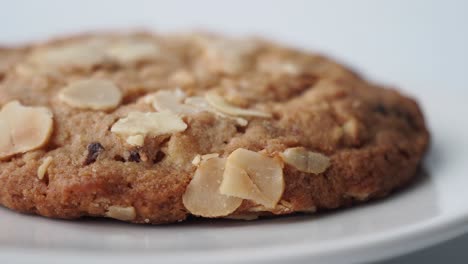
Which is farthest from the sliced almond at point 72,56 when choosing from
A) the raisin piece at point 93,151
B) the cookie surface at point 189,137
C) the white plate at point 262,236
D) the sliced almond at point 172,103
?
the white plate at point 262,236

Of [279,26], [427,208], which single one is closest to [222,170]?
[427,208]

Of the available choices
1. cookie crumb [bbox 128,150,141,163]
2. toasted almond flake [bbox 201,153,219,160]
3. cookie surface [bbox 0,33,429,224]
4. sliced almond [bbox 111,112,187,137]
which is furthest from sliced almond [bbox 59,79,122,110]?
toasted almond flake [bbox 201,153,219,160]

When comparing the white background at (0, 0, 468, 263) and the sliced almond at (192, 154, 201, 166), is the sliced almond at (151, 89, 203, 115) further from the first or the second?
the white background at (0, 0, 468, 263)

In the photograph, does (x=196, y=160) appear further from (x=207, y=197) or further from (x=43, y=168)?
(x=43, y=168)

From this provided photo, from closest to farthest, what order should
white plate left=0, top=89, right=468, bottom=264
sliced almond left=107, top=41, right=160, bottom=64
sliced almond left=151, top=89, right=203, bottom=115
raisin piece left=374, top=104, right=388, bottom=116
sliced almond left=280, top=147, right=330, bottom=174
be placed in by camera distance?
white plate left=0, top=89, right=468, bottom=264
sliced almond left=280, top=147, right=330, bottom=174
sliced almond left=151, top=89, right=203, bottom=115
raisin piece left=374, top=104, right=388, bottom=116
sliced almond left=107, top=41, right=160, bottom=64

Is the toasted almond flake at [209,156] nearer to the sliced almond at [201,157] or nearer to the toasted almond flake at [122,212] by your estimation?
the sliced almond at [201,157]

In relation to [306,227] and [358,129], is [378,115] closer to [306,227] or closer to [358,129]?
[358,129]
